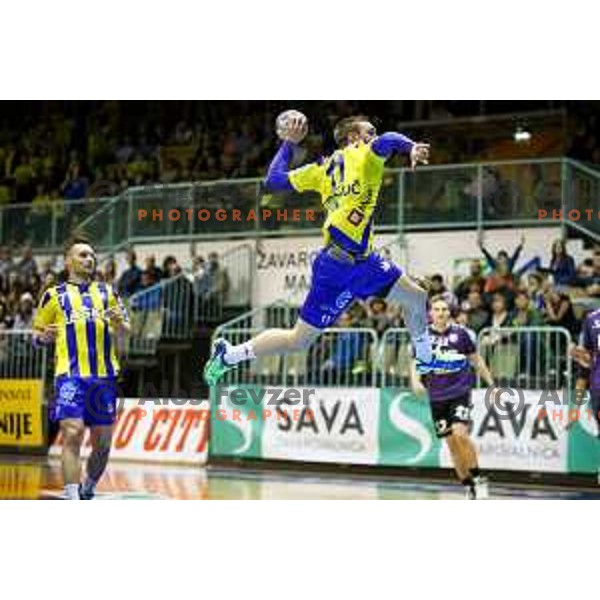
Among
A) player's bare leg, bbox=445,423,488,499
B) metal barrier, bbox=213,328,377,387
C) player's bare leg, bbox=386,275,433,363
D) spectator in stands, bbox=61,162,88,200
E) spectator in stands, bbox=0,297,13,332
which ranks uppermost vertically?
spectator in stands, bbox=61,162,88,200

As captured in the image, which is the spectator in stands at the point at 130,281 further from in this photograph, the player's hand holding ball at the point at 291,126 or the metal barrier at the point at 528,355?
the player's hand holding ball at the point at 291,126

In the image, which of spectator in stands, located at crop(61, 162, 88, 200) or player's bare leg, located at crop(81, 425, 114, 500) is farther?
spectator in stands, located at crop(61, 162, 88, 200)

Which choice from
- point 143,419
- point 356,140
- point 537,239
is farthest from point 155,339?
point 356,140

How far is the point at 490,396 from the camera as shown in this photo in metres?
12.6

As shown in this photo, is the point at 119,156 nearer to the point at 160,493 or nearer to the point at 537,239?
the point at 537,239

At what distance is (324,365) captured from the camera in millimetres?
13938

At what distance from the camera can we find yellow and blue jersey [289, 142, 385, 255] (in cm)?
758

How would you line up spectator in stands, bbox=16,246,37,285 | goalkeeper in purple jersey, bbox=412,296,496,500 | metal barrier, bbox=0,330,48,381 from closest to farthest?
goalkeeper in purple jersey, bbox=412,296,496,500
metal barrier, bbox=0,330,48,381
spectator in stands, bbox=16,246,37,285

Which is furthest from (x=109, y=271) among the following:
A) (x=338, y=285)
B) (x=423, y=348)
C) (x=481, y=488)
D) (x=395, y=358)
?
(x=338, y=285)

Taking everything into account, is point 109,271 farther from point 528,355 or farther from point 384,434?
point 528,355

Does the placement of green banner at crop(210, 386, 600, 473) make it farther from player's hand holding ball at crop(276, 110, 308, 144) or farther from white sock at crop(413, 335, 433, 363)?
player's hand holding ball at crop(276, 110, 308, 144)

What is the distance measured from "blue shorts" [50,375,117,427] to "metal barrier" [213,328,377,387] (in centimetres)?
533

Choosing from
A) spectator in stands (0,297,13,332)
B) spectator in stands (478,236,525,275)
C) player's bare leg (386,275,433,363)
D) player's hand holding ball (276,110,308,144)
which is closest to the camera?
player's bare leg (386,275,433,363)

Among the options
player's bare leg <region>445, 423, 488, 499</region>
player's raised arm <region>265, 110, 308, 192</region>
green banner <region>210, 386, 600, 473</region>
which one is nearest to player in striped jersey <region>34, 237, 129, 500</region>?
player's raised arm <region>265, 110, 308, 192</region>
